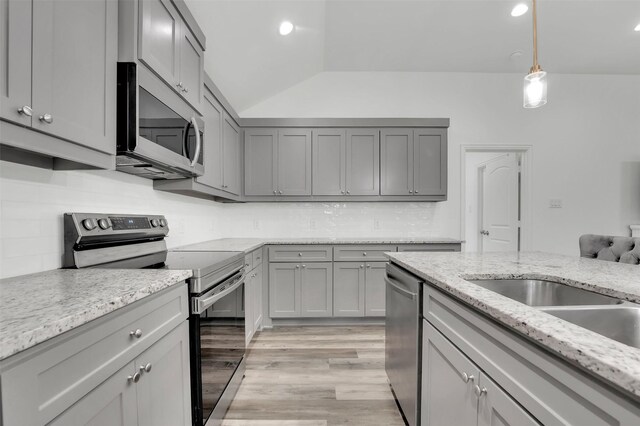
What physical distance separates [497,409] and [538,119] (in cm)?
418

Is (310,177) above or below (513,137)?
below

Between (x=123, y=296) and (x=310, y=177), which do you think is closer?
(x=123, y=296)

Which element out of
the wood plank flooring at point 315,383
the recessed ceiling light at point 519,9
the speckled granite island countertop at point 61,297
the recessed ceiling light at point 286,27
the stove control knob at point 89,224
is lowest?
the wood plank flooring at point 315,383

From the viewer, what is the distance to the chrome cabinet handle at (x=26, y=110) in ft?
2.56

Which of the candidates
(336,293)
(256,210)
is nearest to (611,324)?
(336,293)

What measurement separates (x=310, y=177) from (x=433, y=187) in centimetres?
151

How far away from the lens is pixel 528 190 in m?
3.66

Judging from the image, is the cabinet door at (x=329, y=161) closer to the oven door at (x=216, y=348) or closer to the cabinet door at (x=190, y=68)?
the cabinet door at (x=190, y=68)

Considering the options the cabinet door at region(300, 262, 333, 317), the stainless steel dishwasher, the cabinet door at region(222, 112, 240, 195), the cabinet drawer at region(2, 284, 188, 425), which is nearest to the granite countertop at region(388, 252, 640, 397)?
the stainless steel dishwasher

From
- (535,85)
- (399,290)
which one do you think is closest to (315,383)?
(399,290)

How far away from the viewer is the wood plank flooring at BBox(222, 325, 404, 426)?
1678 millimetres

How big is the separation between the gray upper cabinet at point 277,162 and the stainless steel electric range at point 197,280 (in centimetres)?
162

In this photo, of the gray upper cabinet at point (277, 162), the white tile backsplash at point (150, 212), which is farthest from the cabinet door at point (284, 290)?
the gray upper cabinet at point (277, 162)

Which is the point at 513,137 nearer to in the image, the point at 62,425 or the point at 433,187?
the point at 433,187
